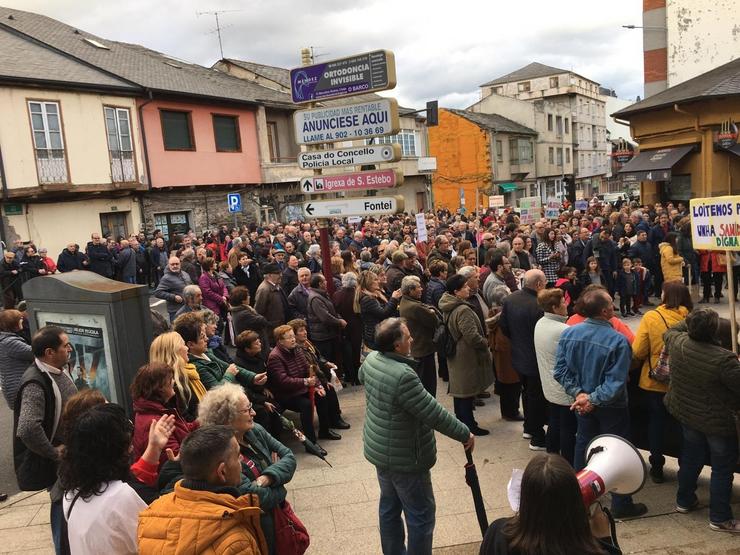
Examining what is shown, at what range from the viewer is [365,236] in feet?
56.1

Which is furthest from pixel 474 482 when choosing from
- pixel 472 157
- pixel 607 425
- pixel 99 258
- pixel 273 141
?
pixel 472 157

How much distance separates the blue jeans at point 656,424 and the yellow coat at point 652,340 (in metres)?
0.10

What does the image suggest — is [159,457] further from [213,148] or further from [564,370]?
[213,148]

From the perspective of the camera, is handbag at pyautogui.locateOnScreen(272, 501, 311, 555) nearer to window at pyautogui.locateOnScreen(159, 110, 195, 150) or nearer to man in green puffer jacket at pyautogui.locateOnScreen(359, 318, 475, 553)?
man in green puffer jacket at pyautogui.locateOnScreen(359, 318, 475, 553)

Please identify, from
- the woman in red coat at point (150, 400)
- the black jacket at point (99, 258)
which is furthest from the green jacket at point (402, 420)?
the black jacket at point (99, 258)

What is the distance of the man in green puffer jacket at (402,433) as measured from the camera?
12.1 ft

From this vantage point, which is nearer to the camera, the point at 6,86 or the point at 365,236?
the point at 365,236

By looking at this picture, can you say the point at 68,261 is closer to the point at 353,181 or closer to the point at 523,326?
the point at 353,181

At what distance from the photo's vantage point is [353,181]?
25.8 feet

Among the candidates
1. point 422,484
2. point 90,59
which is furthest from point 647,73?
point 422,484

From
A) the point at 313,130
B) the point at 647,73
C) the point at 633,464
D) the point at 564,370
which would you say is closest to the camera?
the point at 633,464

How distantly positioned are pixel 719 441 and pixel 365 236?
525 inches

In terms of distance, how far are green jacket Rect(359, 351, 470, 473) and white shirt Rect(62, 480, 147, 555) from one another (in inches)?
61.8

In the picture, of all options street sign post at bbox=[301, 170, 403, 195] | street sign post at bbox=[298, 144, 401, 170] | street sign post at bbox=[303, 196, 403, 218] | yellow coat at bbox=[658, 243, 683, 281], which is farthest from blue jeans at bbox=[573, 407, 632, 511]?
yellow coat at bbox=[658, 243, 683, 281]
